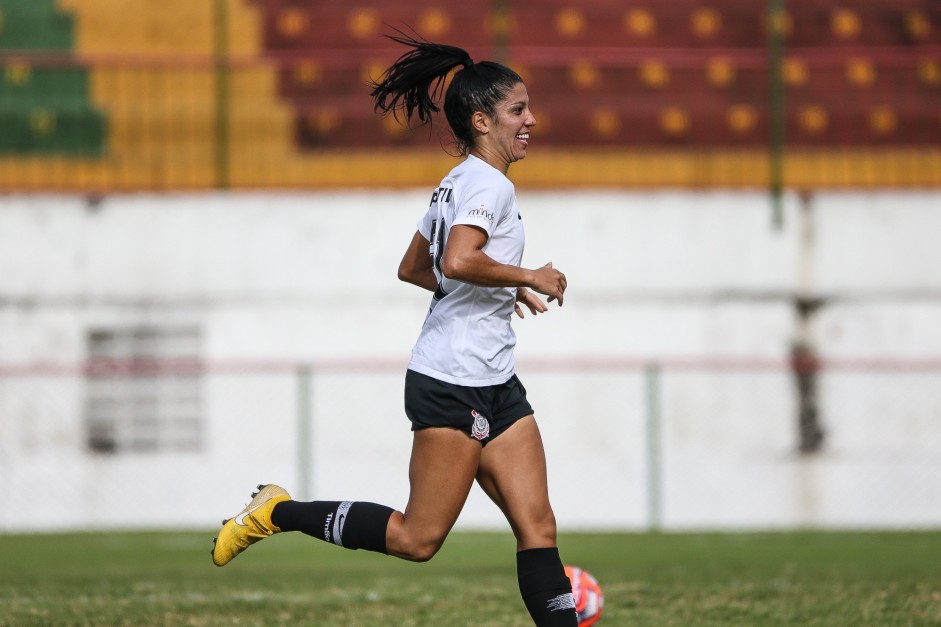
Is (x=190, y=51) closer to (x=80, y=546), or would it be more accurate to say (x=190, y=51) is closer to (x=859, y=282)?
(x=80, y=546)

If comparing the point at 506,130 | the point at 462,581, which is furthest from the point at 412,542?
the point at 462,581

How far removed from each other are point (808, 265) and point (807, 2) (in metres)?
3.47

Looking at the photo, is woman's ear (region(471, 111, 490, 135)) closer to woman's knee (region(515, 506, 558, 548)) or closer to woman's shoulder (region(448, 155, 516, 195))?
woman's shoulder (region(448, 155, 516, 195))

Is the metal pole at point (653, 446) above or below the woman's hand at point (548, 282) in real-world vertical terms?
below

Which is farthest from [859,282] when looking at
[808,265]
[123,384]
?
[123,384]

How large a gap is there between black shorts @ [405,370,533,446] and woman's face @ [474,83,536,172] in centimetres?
80

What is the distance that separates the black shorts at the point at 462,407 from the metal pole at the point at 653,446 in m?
9.31

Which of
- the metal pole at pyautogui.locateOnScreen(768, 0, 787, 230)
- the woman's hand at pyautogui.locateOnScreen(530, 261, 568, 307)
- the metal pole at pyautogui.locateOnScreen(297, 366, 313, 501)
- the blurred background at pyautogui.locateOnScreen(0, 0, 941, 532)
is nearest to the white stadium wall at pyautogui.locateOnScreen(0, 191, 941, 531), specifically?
the blurred background at pyautogui.locateOnScreen(0, 0, 941, 532)

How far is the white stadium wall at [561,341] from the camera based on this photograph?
1443 cm

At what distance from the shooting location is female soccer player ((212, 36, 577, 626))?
4.70 m

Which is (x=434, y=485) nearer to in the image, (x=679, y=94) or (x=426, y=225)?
(x=426, y=225)

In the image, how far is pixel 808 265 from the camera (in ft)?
48.6

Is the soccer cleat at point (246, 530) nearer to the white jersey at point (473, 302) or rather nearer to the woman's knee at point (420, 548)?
the woman's knee at point (420, 548)

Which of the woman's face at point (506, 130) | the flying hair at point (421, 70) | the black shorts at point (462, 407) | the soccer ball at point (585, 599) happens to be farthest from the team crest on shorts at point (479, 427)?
the soccer ball at point (585, 599)
